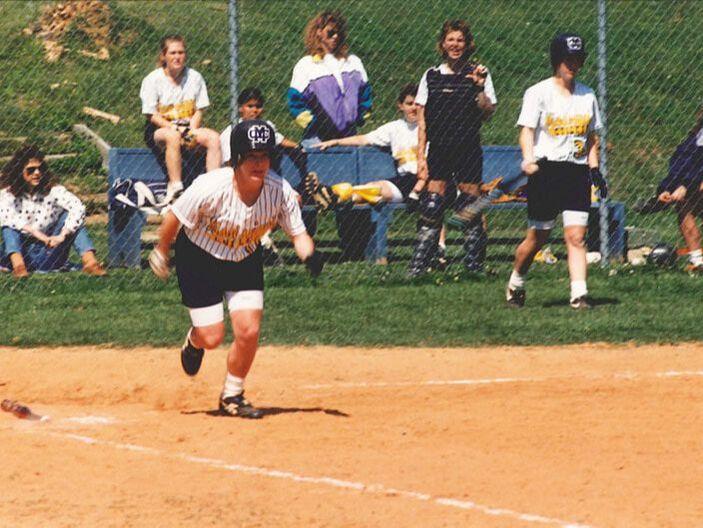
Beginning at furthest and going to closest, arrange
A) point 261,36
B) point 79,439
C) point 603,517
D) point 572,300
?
point 261,36
point 572,300
point 79,439
point 603,517

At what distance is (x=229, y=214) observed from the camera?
8.03 metres

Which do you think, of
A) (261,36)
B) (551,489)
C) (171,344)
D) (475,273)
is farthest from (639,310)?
(261,36)

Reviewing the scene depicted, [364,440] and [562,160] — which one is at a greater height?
[562,160]

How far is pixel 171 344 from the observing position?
34.8ft

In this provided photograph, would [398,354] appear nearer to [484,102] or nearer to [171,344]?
[171,344]

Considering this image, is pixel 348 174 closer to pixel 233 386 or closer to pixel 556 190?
pixel 556 190

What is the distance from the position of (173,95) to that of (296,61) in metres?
6.65

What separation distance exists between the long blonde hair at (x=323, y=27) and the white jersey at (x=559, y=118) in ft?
8.13

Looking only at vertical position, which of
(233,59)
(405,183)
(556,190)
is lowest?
(405,183)

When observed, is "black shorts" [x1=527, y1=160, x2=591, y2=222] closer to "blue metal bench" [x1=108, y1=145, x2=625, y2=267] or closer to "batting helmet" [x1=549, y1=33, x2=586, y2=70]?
"batting helmet" [x1=549, y1=33, x2=586, y2=70]

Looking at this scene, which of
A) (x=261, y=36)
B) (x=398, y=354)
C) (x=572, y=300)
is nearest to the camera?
(x=398, y=354)

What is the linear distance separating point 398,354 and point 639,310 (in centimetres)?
243

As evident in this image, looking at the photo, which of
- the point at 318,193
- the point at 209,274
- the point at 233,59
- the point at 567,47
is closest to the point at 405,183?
the point at 318,193

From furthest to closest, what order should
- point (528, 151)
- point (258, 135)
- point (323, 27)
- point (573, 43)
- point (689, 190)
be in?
point (689, 190), point (323, 27), point (528, 151), point (573, 43), point (258, 135)
